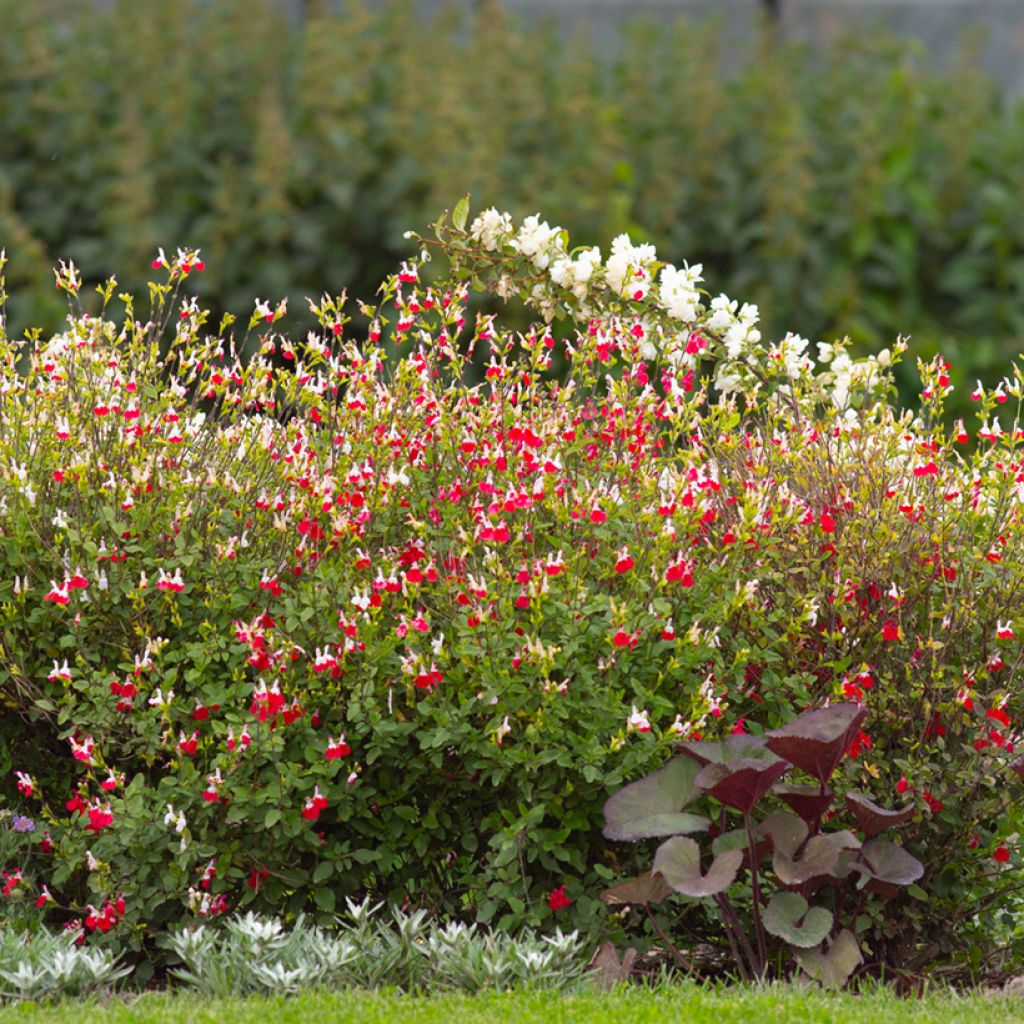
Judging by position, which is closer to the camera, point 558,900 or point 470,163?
point 558,900

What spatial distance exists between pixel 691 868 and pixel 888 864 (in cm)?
51

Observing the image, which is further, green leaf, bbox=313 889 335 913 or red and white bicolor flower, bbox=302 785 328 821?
green leaf, bbox=313 889 335 913

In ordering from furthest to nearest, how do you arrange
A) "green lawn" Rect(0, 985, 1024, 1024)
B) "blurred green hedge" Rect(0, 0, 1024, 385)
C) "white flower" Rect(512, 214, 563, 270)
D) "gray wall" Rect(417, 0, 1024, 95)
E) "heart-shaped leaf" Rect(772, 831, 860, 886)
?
"gray wall" Rect(417, 0, 1024, 95) < "blurred green hedge" Rect(0, 0, 1024, 385) < "white flower" Rect(512, 214, 563, 270) < "heart-shaped leaf" Rect(772, 831, 860, 886) < "green lawn" Rect(0, 985, 1024, 1024)

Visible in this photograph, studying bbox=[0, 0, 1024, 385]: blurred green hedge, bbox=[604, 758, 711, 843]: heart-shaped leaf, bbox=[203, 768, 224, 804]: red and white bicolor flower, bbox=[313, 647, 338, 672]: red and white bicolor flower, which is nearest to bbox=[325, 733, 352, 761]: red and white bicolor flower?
bbox=[313, 647, 338, 672]: red and white bicolor flower

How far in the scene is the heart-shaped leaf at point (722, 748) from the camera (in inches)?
158

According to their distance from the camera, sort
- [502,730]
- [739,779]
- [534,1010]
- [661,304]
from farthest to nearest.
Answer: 1. [661,304]
2. [502,730]
3. [739,779]
4. [534,1010]

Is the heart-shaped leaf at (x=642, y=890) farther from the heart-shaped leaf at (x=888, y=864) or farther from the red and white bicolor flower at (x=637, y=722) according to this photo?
the heart-shaped leaf at (x=888, y=864)

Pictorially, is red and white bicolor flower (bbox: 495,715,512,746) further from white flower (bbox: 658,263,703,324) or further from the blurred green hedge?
the blurred green hedge

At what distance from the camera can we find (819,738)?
399 cm

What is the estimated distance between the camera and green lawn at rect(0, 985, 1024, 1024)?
3.64 meters

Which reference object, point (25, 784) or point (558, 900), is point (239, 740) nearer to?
point (25, 784)

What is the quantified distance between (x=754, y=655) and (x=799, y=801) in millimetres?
397

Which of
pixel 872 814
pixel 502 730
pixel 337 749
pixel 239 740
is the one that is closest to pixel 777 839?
pixel 872 814

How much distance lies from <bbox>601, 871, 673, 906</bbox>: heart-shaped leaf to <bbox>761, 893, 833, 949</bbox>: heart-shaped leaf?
26 cm
